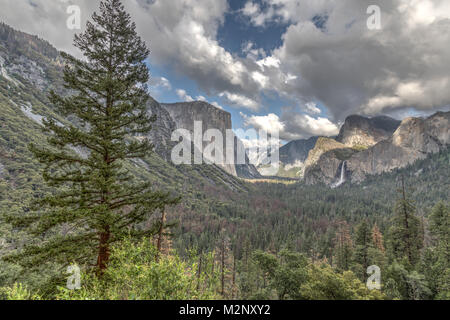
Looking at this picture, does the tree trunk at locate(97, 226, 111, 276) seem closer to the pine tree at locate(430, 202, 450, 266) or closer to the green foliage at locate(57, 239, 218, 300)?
the green foliage at locate(57, 239, 218, 300)

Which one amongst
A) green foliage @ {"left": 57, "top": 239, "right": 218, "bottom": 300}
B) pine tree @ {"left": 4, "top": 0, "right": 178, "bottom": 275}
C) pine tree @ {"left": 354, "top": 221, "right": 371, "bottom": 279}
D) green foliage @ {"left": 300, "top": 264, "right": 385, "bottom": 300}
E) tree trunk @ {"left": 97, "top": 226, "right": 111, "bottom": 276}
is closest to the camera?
green foliage @ {"left": 57, "top": 239, "right": 218, "bottom": 300}

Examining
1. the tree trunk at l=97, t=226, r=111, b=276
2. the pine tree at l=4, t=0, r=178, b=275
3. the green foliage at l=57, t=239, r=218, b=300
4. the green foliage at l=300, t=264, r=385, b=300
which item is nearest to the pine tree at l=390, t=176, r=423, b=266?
the green foliage at l=300, t=264, r=385, b=300

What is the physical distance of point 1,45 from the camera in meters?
192

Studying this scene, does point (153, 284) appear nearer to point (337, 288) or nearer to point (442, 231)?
point (337, 288)

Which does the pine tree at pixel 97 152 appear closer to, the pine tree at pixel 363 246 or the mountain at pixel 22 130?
the mountain at pixel 22 130

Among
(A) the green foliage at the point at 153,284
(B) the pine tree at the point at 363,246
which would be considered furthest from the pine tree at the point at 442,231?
(A) the green foliage at the point at 153,284

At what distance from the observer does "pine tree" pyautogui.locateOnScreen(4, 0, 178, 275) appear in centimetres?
832

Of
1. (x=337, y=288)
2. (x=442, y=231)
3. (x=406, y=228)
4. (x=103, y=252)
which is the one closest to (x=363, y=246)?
(x=406, y=228)

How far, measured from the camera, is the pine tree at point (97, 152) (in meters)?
8.32

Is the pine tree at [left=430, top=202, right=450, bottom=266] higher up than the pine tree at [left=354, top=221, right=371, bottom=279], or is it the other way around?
the pine tree at [left=430, top=202, right=450, bottom=266]

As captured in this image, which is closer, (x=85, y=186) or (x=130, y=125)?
(x=85, y=186)

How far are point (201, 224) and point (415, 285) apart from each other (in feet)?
325
